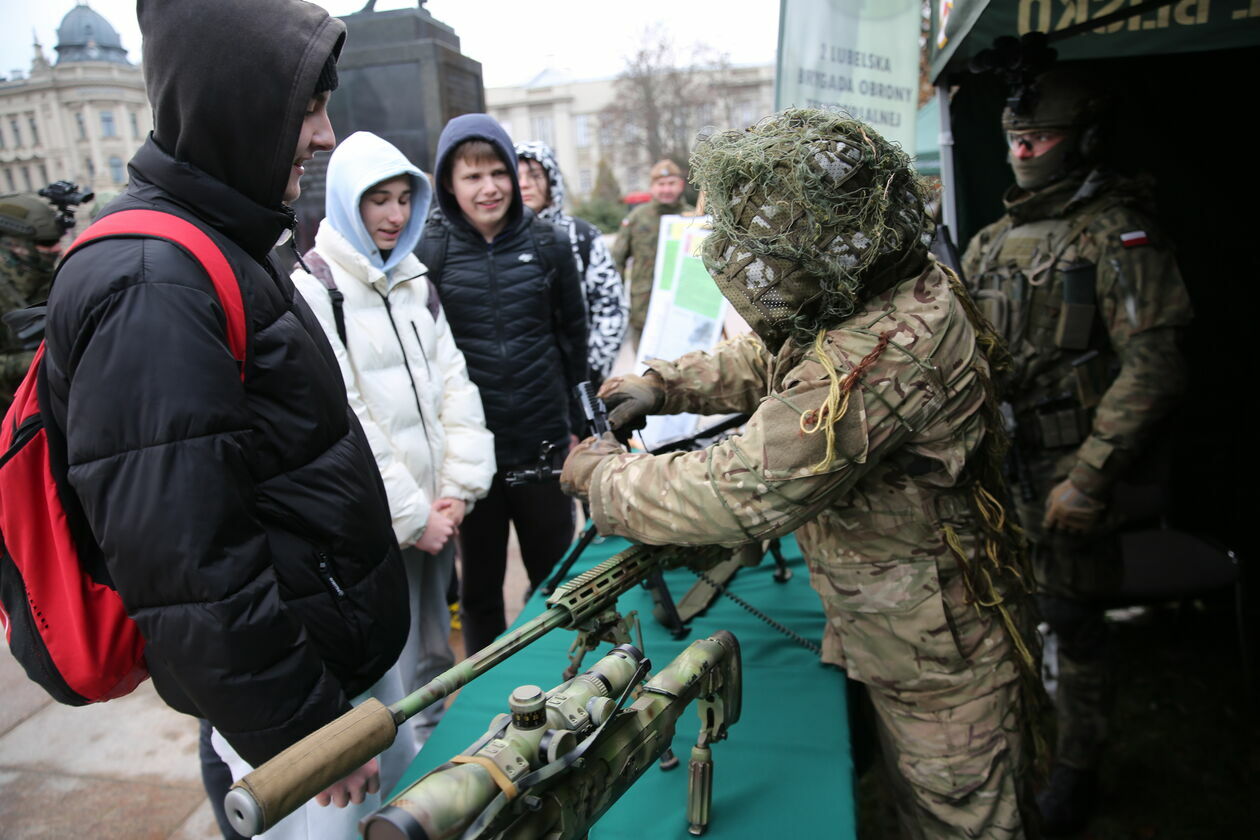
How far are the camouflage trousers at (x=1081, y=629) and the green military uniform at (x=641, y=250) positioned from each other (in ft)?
14.8

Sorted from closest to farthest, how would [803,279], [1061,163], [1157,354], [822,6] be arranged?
1. [803,279]
2. [1157,354]
3. [1061,163]
4. [822,6]

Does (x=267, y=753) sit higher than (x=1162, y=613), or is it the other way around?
(x=267, y=753)

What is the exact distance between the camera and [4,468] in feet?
4.34

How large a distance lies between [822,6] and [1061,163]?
134cm

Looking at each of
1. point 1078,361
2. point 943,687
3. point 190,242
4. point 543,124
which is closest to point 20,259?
point 190,242

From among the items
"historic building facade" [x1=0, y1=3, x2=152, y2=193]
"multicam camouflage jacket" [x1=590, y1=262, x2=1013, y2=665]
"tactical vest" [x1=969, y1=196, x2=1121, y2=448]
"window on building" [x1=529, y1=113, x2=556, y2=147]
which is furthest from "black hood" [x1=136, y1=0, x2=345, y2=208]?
"window on building" [x1=529, y1=113, x2=556, y2=147]

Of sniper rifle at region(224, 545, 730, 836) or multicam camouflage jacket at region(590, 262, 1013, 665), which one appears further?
multicam camouflage jacket at region(590, 262, 1013, 665)

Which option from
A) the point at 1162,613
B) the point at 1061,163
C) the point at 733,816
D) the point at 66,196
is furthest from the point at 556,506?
the point at 66,196

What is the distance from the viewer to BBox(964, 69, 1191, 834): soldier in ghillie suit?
2680 mm

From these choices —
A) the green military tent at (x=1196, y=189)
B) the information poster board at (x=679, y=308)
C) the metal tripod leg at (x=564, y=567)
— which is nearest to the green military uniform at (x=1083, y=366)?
the green military tent at (x=1196, y=189)

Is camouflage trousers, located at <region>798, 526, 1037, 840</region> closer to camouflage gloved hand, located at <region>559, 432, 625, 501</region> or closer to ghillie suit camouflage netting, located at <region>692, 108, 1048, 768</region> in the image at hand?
ghillie suit camouflage netting, located at <region>692, 108, 1048, 768</region>

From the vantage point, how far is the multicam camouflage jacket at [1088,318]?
2666 mm

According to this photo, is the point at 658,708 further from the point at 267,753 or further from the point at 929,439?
the point at 929,439

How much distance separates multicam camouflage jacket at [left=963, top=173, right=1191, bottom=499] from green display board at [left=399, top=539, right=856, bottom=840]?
3.89 ft
